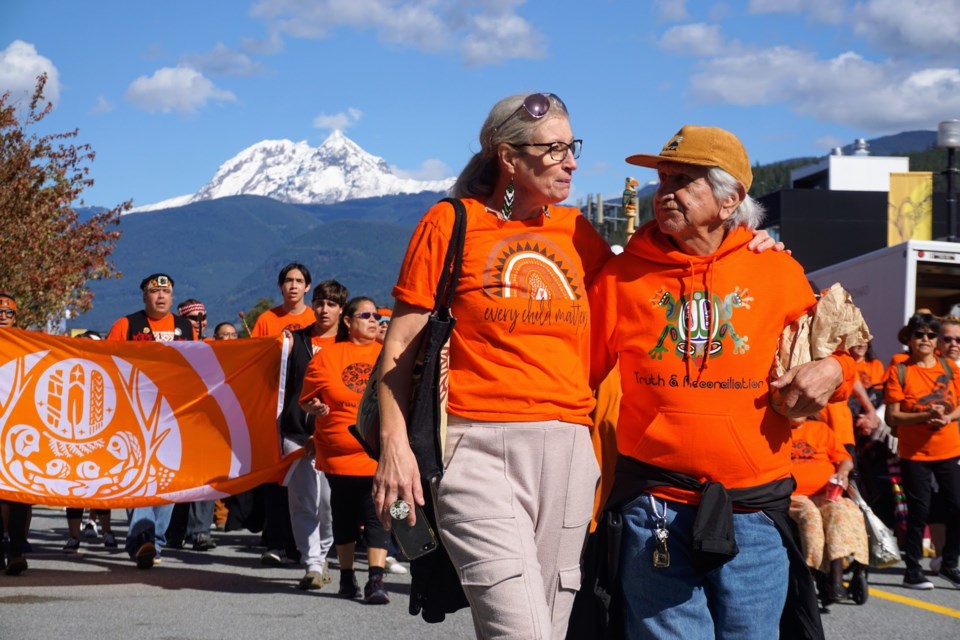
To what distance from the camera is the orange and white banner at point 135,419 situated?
10.3 meters

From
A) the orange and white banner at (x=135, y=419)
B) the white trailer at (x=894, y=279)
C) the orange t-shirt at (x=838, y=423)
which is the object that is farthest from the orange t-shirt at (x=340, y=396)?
the white trailer at (x=894, y=279)

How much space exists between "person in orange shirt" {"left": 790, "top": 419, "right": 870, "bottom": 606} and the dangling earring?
4.38 m

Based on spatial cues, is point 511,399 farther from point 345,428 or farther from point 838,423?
point 345,428

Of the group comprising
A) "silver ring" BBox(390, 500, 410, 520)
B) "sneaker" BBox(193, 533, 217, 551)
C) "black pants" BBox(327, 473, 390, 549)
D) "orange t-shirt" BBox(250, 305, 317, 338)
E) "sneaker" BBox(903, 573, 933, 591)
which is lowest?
"sneaker" BBox(193, 533, 217, 551)

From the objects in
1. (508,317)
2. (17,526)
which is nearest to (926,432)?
(17,526)

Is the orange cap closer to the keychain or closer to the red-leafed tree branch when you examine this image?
the keychain

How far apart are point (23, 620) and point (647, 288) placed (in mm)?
5336

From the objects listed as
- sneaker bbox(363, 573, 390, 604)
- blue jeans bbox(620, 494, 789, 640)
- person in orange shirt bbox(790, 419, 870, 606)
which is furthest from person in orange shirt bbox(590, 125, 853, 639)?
sneaker bbox(363, 573, 390, 604)

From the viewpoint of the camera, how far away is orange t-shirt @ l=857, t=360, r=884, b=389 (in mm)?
12680

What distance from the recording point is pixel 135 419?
10703 mm

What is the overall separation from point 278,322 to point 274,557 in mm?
2063

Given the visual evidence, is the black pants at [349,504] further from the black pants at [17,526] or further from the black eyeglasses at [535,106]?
the black eyeglasses at [535,106]

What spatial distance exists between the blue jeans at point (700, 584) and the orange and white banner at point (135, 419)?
6987 millimetres

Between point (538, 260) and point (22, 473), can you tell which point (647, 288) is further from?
point (22, 473)
